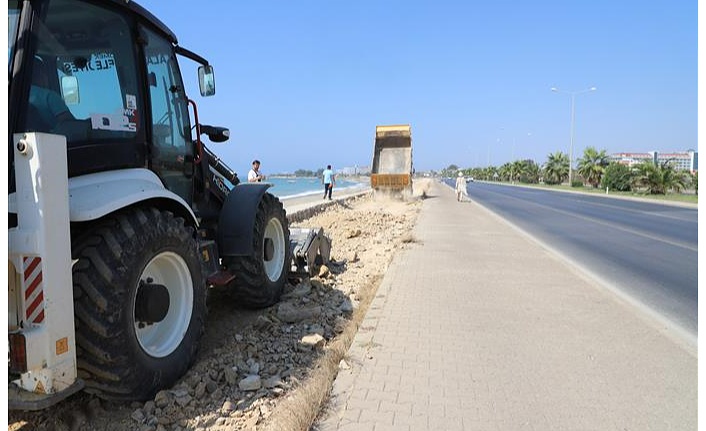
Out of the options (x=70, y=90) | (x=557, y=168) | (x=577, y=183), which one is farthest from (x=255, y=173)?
(x=557, y=168)

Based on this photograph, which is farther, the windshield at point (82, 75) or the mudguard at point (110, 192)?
the windshield at point (82, 75)

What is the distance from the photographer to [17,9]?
2807 millimetres

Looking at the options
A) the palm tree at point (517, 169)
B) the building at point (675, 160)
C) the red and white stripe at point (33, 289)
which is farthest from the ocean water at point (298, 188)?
the palm tree at point (517, 169)

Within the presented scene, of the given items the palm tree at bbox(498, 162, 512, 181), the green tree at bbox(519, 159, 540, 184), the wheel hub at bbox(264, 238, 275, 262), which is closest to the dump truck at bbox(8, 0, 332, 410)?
the wheel hub at bbox(264, 238, 275, 262)

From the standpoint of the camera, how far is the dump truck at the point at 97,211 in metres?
2.46

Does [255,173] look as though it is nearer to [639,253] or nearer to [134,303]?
[639,253]

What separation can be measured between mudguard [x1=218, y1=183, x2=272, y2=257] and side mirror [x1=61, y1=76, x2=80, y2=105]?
2.04 meters

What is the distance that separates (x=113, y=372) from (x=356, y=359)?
5.92 feet

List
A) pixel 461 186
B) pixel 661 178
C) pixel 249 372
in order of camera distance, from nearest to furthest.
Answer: pixel 249 372, pixel 461 186, pixel 661 178

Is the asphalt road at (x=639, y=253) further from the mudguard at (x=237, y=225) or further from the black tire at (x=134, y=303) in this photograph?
the black tire at (x=134, y=303)

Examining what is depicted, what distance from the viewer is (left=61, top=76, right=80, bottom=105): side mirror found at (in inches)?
123

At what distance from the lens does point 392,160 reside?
1029 inches

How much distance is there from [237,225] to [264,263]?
686mm

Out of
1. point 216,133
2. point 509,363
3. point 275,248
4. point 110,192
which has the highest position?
point 216,133
